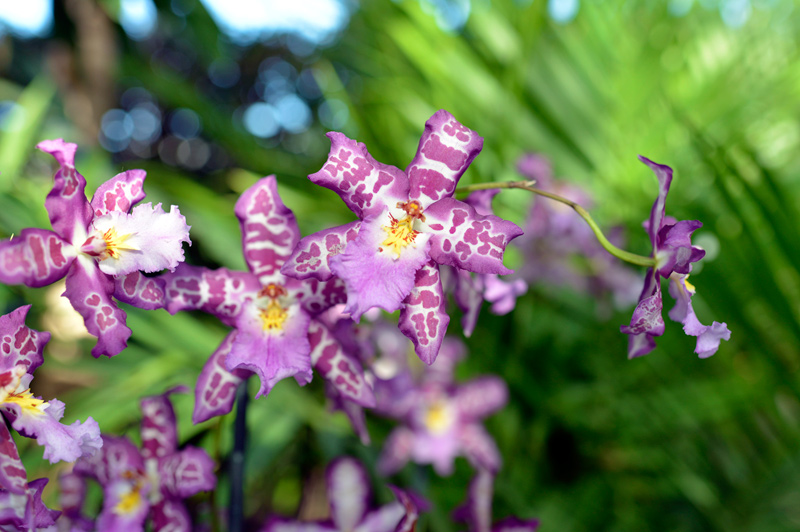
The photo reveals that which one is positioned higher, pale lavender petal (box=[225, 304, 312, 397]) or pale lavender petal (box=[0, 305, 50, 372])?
pale lavender petal (box=[225, 304, 312, 397])

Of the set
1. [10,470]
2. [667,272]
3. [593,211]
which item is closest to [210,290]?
[10,470]

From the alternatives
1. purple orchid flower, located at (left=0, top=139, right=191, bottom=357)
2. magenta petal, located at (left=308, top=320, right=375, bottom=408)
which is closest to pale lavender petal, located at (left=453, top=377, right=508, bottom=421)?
magenta petal, located at (left=308, top=320, right=375, bottom=408)

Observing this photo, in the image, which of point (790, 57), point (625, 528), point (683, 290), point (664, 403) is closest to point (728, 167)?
point (683, 290)

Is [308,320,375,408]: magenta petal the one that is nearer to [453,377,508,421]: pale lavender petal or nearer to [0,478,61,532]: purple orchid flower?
[0,478,61,532]: purple orchid flower

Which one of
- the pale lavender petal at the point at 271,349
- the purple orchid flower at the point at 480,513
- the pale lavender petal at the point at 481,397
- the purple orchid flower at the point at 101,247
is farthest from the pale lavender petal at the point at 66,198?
the pale lavender petal at the point at 481,397

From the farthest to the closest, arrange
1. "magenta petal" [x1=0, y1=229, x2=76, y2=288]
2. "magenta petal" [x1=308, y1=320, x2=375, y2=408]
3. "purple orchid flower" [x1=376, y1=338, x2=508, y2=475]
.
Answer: "purple orchid flower" [x1=376, y1=338, x2=508, y2=475] < "magenta petal" [x1=308, y1=320, x2=375, y2=408] < "magenta petal" [x1=0, y1=229, x2=76, y2=288]

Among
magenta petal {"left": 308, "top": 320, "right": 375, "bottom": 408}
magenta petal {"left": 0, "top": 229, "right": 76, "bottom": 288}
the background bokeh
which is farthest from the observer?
the background bokeh
